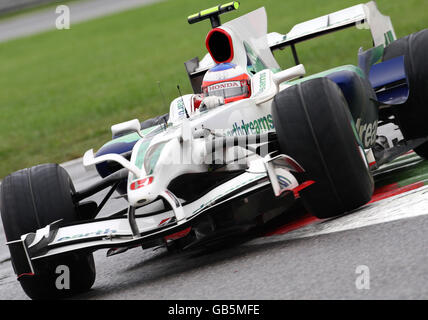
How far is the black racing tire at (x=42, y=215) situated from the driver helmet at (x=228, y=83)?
1.70m

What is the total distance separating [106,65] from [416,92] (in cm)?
Answer: 2176

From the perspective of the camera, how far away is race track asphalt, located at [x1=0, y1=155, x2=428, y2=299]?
4.27 m

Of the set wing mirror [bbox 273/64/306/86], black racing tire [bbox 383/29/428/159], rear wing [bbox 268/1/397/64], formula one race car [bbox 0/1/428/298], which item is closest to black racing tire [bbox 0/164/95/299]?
formula one race car [bbox 0/1/428/298]

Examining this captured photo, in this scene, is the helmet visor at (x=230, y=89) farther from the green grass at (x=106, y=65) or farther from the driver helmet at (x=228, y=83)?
the green grass at (x=106, y=65)

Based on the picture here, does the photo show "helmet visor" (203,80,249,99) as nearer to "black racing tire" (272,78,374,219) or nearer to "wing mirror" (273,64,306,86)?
"wing mirror" (273,64,306,86)

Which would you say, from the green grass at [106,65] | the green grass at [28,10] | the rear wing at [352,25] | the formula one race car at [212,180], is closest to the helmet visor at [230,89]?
the formula one race car at [212,180]

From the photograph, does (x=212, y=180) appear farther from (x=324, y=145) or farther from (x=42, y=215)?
(x=42, y=215)

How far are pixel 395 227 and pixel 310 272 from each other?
755 mm

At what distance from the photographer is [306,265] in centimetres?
481

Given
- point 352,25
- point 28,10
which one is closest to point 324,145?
→ point 352,25

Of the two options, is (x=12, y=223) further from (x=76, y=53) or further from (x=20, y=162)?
(x=76, y=53)

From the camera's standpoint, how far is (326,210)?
18.5 ft

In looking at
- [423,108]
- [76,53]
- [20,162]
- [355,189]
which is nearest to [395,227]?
[355,189]

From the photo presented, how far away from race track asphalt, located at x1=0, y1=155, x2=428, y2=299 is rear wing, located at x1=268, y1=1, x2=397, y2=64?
234 centimetres
